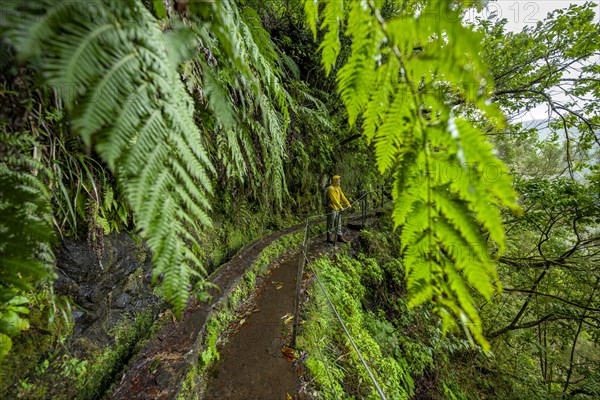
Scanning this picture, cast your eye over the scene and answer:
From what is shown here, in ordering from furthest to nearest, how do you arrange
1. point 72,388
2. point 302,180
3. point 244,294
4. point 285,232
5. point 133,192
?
1. point 302,180
2. point 285,232
3. point 244,294
4. point 72,388
5. point 133,192

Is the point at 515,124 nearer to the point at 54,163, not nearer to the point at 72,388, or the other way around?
the point at 54,163

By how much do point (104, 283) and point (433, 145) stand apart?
298 centimetres

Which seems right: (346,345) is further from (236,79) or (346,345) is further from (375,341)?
(236,79)

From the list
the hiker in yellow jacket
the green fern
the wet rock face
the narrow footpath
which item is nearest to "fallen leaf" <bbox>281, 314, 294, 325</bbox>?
the narrow footpath

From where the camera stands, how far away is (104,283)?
235 centimetres

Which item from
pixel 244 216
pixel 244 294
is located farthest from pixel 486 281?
pixel 244 216

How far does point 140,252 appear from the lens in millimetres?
2701

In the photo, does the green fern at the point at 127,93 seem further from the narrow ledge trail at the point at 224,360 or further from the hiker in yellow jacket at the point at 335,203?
the hiker in yellow jacket at the point at 335,203

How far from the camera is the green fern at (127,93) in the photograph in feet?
1.65

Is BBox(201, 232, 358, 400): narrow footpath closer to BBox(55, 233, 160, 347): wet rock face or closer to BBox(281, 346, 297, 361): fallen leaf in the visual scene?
BBox(281, 346, 297, 361): fallen leaf

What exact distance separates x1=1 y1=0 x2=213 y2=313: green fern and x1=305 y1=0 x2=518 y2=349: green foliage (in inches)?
20.6

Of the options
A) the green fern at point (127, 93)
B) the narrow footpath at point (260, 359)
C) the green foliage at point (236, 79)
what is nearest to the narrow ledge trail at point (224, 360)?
the narrow footpath at point (260, 359)

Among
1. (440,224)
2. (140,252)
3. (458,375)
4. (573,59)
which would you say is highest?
(573,59)

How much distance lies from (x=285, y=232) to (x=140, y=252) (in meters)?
3.58
